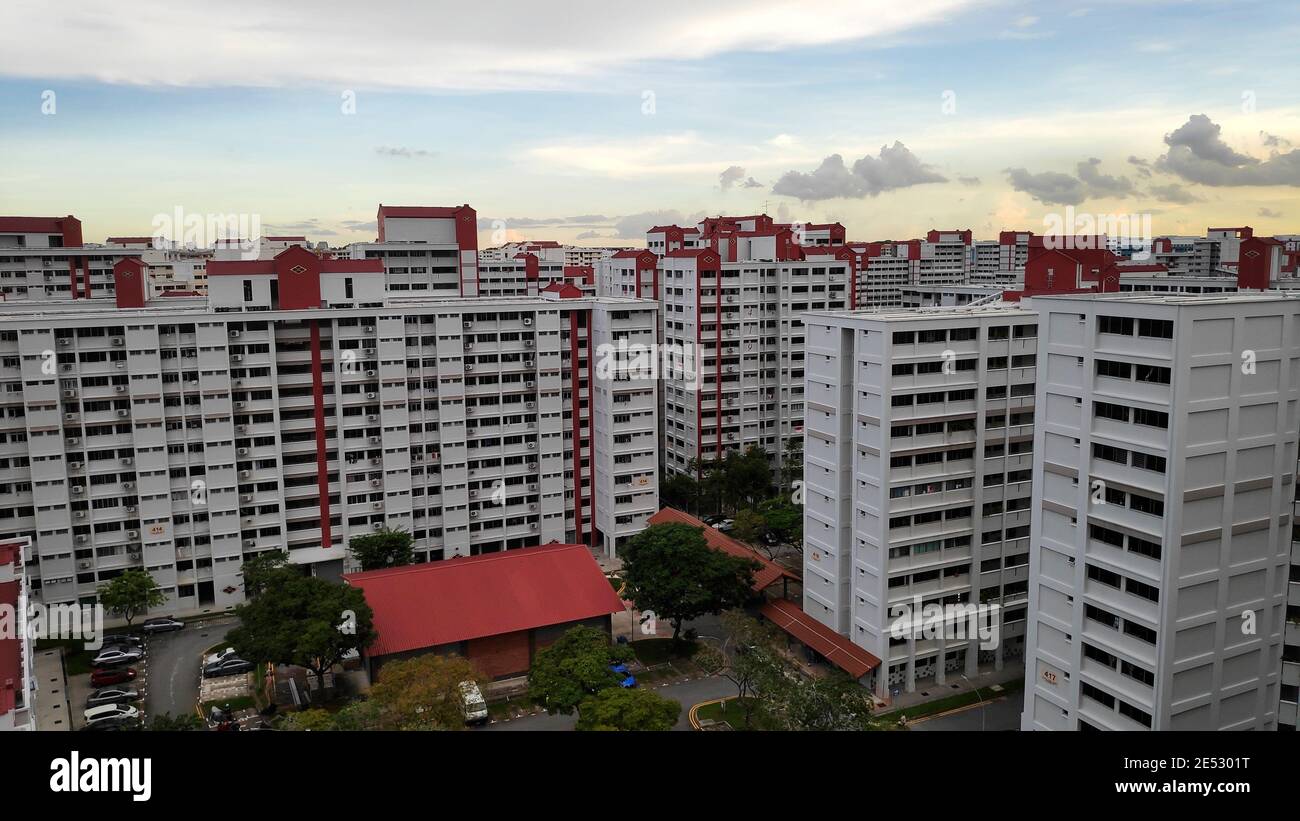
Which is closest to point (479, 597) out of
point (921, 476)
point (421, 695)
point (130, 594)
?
point (421, 695)

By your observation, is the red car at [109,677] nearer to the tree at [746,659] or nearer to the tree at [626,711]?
the tree at [626,711]

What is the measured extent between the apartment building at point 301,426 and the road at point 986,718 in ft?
63.3

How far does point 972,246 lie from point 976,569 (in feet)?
353

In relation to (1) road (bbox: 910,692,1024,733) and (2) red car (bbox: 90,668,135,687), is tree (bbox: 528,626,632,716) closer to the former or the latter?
(1) road (bbox: 910,692,1024,733)

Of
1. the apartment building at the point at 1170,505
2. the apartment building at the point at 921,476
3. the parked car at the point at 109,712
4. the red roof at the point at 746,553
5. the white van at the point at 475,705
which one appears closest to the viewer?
the apartment building at the point at 1170,505

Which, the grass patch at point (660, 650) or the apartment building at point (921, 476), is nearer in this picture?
the apartment building at point (921, 476)

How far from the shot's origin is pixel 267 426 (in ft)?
128

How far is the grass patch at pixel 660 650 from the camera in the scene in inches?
1302

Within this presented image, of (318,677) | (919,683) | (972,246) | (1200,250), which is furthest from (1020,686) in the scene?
(972,246)

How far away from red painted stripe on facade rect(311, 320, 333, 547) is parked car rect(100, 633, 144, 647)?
7.96m

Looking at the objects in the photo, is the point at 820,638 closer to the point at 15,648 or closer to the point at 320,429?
the point at 320,429

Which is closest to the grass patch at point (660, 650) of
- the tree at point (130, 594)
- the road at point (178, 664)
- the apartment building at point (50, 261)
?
the road at point (178, 664)
